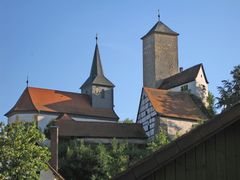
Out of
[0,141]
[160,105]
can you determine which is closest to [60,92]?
[160,105]

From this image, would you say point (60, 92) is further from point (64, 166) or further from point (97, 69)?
point (64, 166)

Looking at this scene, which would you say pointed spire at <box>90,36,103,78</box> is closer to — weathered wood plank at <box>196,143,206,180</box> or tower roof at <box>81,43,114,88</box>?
tower roof at <box>81,43,114,88</box>

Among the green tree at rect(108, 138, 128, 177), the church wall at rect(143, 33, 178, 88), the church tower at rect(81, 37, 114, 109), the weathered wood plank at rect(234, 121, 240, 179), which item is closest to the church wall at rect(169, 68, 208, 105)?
the church wall at rect(143, 33, 178, 88)

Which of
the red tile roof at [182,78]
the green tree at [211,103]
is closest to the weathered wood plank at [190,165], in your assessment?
the green tree at [211,103]

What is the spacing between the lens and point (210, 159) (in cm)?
553

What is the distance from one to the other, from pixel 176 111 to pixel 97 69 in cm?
2958

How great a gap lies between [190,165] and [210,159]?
0.71ft

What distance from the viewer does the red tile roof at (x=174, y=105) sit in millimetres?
55875

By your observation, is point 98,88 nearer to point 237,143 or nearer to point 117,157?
point 117,157

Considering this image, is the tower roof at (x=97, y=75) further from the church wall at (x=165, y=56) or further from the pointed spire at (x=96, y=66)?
the church wall at (x=165, y=56)

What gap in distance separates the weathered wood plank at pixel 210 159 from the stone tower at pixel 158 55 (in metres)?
68.3

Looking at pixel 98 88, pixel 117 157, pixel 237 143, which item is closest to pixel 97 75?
pixel 98 88

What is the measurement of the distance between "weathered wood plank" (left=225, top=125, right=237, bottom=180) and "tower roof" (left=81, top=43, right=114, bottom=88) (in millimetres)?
75145

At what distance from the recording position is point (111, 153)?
46812mm
